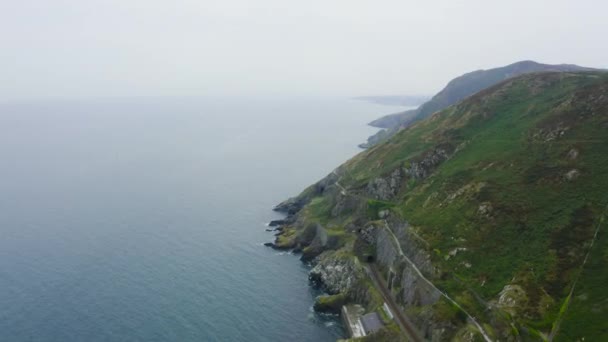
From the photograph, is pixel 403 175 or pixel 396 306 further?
pixel 403 175

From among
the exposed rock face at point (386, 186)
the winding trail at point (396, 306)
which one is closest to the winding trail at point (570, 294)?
the winding trail at point (396, 306)

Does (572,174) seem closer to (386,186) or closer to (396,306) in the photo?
(396,306)

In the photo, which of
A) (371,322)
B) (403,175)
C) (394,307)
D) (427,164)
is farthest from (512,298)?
(427,164)

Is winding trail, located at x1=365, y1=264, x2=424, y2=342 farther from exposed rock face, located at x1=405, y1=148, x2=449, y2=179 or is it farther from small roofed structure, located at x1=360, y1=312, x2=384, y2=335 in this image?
exposed rock face, located at x1=405, y1=148, x2=449, y2=179

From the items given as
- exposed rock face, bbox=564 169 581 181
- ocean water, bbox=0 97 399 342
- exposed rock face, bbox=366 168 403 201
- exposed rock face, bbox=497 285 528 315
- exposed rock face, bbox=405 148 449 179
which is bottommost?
ocean water, bbox=0 97 399 342

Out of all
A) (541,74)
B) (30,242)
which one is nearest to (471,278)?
(541,74)

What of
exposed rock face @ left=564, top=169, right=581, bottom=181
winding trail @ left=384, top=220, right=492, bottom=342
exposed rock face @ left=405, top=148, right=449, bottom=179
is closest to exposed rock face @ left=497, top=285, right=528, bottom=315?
winding trail @ left=384, top=220, right=492, bottom=342
